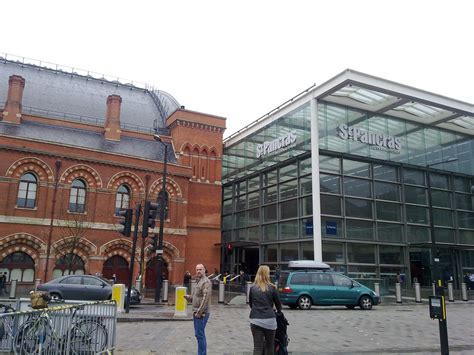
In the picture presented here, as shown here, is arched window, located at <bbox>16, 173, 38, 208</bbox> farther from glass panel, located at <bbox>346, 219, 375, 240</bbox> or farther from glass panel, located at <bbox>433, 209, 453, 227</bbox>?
glass panel, located at <bbox>433, 209, 453, 227</bbox>

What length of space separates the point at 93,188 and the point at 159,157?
696 centimetres

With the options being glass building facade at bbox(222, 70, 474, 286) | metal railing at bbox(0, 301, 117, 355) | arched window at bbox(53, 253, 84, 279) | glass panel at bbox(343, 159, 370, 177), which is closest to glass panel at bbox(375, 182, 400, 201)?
glass building facade at bbox(222, 70, 474, 286)

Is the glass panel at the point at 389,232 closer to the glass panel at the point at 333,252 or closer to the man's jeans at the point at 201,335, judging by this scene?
the glass panel at the point at 333,252

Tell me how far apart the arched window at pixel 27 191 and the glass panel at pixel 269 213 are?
53.3ft

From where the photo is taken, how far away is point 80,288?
18.8 meters

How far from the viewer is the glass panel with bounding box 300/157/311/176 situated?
91.9 ft

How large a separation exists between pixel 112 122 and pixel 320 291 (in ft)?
78.3

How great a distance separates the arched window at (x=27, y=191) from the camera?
28.5m

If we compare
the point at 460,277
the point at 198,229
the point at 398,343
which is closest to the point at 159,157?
the point at 198,229

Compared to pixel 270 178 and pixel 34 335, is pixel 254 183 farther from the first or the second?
pixel 34 335

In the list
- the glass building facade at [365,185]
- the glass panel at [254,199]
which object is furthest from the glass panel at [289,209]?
the glass panel at [254,199]

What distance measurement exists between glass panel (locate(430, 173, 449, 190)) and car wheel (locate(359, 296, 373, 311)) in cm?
1578

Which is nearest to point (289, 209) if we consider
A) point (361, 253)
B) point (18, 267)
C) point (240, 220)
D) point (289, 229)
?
point (289, 229)

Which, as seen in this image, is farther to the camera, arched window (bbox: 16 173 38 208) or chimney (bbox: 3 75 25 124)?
chimney (bbox: 3 75 25 124)
